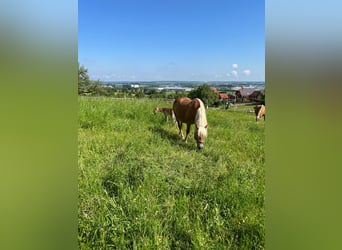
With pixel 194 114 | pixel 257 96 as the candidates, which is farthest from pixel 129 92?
pixel 257 96

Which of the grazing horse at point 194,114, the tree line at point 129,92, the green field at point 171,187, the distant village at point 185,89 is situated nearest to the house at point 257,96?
the distant village at point 185,89

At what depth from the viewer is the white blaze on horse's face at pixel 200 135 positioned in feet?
4.74

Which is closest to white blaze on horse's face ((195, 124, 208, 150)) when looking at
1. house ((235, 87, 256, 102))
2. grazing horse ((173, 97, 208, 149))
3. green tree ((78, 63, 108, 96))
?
grazing horse ((173, 97, 208, 149))

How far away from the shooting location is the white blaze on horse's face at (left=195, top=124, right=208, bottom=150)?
145cm

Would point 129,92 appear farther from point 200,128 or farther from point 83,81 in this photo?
point 200,128

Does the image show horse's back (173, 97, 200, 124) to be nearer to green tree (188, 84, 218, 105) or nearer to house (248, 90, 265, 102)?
green tree (188, 84, 218, 105)

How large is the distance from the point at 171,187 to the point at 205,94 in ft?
1.56

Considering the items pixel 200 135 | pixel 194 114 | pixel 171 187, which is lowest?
pixel 171 187

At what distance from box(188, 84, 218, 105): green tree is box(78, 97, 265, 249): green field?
6 cm

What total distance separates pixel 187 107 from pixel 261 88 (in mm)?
458

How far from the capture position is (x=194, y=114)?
1.43 meters

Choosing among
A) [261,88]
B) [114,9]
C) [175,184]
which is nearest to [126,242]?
[175,184]

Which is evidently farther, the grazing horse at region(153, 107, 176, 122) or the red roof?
the grazing horse at region(153, 107, 176, 122)

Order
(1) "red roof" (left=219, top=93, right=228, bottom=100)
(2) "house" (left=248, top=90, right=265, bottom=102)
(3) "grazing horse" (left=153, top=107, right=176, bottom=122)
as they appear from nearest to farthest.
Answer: (2) "house" (left=248, top=90, right=265, bottom=102) → (1) "red roof" (left=219, top=93, right=228, bottom=100) → (3) "grazing horse" (left=153, top=107, right=176, bottom=122)
